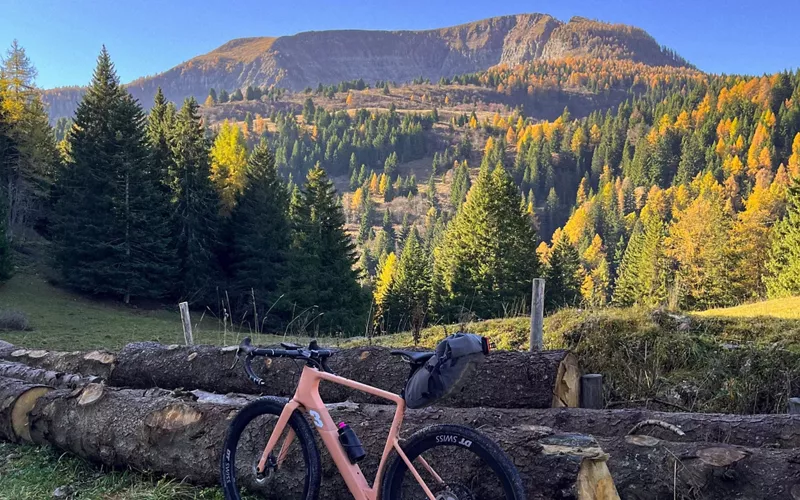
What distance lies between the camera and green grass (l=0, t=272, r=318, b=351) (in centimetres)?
1652

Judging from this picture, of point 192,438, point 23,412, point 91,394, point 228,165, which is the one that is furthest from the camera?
point 228,165

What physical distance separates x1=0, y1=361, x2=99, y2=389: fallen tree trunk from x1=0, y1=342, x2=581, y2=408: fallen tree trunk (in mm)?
443

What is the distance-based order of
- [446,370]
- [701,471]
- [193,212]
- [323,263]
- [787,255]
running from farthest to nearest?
[787,255], [193,212], [323,263], [701,471], [446,370]

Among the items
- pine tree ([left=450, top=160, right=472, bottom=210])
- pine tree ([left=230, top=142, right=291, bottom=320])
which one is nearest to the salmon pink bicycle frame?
pine tree ([left=230, top=142, right=291, bottom=320])

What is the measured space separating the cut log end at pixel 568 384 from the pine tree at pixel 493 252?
87.3 feet

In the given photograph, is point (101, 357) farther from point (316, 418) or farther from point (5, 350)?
point (316, 418)

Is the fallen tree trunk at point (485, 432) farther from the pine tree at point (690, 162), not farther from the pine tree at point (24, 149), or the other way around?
the pine tree at point (690, 162)

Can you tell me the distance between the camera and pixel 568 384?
5.42m

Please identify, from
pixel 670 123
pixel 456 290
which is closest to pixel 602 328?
pixel 456 290

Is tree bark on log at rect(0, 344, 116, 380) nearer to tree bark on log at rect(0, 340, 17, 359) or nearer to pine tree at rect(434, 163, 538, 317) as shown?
tree bark on log at rect(0, 340, 17, 359)

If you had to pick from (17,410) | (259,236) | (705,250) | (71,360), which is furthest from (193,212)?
(705,250)

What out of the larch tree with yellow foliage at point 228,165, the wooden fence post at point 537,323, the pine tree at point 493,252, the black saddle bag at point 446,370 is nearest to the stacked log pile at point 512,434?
the black saddle bag at point 446,370

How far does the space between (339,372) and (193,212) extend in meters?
30.6

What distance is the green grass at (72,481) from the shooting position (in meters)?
4.11
